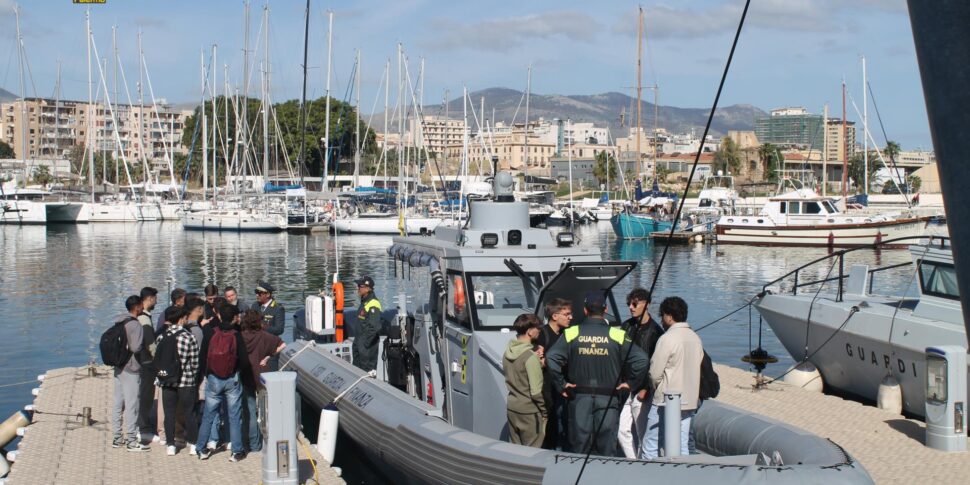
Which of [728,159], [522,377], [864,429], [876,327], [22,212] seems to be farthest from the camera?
[728,159]

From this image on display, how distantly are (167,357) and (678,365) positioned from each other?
523cm

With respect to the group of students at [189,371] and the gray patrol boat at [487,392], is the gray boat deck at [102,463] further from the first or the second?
the gray patrol boat at [487,392]

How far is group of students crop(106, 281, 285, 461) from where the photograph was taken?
10117mm

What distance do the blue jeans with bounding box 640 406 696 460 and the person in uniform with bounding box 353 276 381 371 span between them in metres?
5.53

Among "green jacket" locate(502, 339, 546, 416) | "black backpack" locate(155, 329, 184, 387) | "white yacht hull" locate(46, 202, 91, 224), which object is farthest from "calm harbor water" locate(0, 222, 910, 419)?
"white yacht hull" locate(46, 202, 91, 224)

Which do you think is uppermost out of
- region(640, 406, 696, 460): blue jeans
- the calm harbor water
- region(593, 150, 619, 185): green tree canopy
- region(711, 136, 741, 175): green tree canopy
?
region(711, 136, 741, 175): green tree canopy

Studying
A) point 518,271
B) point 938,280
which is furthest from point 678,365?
point 938,280

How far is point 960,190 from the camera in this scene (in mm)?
1896

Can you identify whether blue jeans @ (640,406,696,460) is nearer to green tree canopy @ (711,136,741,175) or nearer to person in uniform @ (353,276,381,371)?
person in uniform @ (353,276,381,371)

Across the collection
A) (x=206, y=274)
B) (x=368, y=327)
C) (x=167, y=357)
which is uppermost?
(x=167, y=357)

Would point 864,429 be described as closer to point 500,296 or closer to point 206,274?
point 500,296

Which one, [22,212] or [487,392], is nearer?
[487,392]

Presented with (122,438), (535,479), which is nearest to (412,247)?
(122,438)

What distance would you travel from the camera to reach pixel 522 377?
28.2ft
